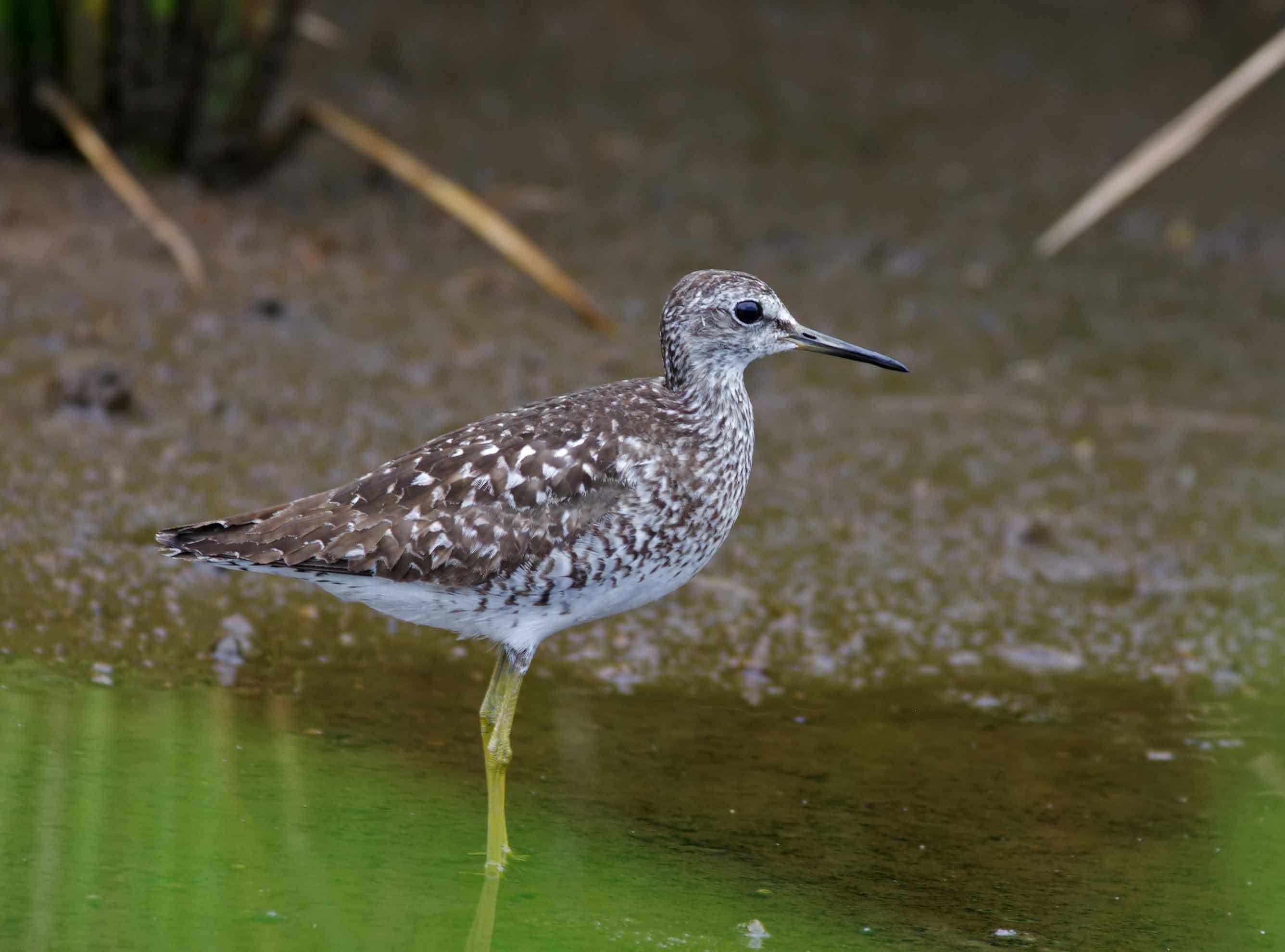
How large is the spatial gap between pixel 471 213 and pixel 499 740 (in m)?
3.97

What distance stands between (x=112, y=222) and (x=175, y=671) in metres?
3.58

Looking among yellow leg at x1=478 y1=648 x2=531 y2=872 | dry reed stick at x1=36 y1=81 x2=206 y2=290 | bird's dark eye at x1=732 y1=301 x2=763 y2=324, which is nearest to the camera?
yellow leg at x1=478 y1=648 x2=531 y2=872

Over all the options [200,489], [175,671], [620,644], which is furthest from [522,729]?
[200,489]

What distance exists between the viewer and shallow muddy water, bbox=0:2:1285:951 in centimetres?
476

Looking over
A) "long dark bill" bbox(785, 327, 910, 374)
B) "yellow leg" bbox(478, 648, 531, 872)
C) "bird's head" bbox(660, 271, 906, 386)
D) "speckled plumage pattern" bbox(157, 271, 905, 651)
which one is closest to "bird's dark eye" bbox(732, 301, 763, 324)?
"bird's head" bbox(660, 271, 906, 386)

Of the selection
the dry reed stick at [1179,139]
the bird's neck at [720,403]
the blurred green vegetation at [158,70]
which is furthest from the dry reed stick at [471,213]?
the bird's neck at [720,403]

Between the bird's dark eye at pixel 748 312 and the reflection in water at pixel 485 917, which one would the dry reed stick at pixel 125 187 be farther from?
the reflection in water at pixel 485 917

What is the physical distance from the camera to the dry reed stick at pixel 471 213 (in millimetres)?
8367

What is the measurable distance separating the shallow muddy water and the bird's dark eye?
137cm

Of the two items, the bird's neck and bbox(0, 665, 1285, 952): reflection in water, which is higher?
the bird's neck

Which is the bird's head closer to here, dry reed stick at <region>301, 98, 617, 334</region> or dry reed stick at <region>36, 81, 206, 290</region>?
dry reed stick at <region>301, 98, 617, 334</region>

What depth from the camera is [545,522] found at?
16.1ft

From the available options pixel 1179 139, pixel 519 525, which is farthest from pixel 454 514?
pixel 1179 139

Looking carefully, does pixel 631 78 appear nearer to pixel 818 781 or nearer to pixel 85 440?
pixel 85 440
